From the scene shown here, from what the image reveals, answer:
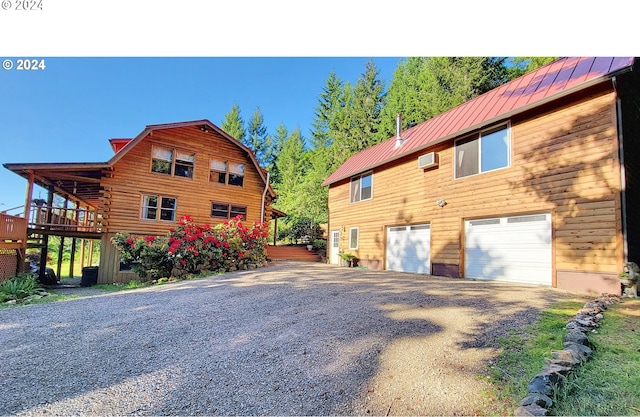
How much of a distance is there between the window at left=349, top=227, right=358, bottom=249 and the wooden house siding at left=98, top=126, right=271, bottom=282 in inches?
192

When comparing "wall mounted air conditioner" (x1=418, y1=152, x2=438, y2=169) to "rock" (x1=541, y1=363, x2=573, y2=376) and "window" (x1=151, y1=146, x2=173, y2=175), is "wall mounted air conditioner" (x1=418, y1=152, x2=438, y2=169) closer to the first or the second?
"rock" (x1=541, y1=363, x2=573, y2=376)

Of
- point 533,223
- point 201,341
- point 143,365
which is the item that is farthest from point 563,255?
point 143,365

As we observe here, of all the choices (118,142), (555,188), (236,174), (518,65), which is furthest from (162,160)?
(518,65)

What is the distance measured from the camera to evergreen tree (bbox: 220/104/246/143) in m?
29.3

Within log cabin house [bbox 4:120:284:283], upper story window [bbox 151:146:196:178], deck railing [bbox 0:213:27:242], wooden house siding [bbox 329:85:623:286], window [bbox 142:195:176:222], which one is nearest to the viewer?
wooden house siding [bbox 329:85:623:286]

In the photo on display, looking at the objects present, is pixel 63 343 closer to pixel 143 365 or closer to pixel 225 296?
pixel 143 365

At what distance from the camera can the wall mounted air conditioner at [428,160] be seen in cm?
938

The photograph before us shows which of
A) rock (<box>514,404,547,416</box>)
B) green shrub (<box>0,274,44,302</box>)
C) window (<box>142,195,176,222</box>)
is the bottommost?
green shrub (<box>0,274,44,302</box>)

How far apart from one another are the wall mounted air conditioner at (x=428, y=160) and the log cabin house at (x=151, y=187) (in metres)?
8.27

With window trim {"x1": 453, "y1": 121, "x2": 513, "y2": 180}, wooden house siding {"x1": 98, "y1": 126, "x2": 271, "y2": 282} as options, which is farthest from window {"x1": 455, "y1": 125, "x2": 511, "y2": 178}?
wooden house siding {"x1": 98, "y1": 126, "x2": 271, "y2": 282}

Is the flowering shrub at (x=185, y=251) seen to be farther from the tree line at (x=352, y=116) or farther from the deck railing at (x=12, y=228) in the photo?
the tree line at (x=352, y=116)

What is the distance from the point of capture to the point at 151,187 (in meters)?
12.7

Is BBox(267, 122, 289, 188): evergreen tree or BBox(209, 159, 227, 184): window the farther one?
BBox(267, 122, 289, 188): evergreen tree
